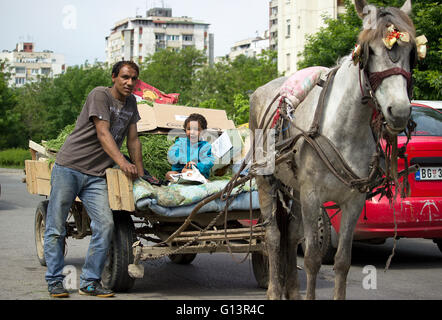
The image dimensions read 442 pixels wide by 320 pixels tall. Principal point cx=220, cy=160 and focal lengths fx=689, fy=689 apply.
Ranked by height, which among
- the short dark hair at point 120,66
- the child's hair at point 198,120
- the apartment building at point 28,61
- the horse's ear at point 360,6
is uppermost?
the apartment building at point 28,61

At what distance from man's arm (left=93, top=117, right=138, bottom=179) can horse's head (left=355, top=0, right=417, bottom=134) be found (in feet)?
9.04

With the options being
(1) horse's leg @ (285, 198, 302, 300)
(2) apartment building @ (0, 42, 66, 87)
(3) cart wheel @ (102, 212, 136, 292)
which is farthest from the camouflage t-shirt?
(2) apartment building @ (0, 42, 66, 87)

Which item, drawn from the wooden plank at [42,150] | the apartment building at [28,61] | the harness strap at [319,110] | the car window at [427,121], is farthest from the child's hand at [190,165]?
the apartment building at [28,61]

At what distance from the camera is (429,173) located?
28.0 feet

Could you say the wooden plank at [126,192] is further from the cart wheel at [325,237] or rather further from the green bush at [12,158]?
the green bush at [12,158]

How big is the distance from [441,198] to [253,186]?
279 centimetres

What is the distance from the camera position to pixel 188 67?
94.4 metres

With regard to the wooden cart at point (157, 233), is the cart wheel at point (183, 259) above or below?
below

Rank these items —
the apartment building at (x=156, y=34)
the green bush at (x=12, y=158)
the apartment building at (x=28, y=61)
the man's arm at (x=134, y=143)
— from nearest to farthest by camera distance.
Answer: the man's arm at (x=134, y=143) < the green bush at (x=12, y=158) < the apartment building at (x=156, y=34) < the apartment building at (x=28, y=61)

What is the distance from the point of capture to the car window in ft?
29.0

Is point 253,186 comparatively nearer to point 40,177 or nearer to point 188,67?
point 40,177

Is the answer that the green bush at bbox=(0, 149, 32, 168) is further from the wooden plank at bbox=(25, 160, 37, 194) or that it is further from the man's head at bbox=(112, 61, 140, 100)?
the man's head at bbox=(112, 61, 140, 100)

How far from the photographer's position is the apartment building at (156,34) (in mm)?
160500

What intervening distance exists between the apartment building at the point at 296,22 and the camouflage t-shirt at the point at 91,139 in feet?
193
